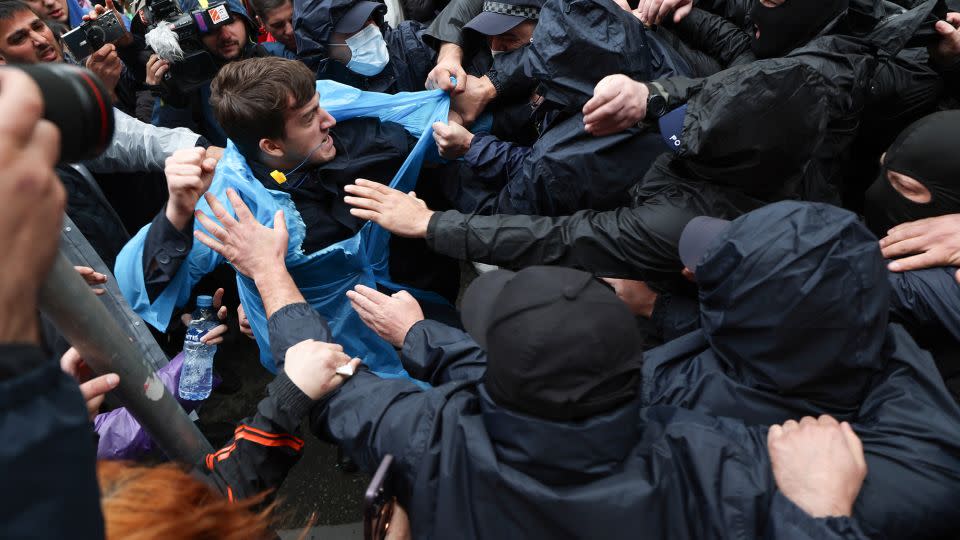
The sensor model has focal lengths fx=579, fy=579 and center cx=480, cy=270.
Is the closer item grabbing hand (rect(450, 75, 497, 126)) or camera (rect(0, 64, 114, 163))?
camera (rect(0, 64, 114, 163))

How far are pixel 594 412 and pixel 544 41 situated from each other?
156 centimetres

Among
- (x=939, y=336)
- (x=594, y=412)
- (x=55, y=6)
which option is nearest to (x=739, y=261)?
(x=594, y=412)

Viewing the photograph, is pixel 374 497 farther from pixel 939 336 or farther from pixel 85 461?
pixel 939 336

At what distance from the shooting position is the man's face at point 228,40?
3395 mm

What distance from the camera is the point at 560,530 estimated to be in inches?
50.6

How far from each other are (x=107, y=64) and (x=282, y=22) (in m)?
1.04

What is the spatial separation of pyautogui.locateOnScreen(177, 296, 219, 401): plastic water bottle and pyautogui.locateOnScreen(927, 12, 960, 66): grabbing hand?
3.47 metres

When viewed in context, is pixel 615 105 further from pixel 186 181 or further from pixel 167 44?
pixel 167 44

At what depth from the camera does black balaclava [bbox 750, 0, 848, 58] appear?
98.0 inches

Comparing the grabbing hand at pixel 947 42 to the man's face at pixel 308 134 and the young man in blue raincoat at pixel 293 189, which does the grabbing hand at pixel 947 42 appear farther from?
the man's face at pixel 308 134

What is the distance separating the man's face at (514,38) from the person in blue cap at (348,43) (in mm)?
647

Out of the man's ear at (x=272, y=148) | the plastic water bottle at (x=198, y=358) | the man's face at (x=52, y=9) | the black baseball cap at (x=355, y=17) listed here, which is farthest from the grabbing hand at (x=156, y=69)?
the plastic water bottle at (x=198, y=358)

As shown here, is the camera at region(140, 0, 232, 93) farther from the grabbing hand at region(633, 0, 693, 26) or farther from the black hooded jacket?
the black hooded jacket

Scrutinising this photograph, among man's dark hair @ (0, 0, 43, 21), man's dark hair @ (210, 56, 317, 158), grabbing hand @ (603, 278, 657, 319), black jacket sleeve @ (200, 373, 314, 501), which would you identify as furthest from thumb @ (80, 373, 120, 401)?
man's dark hair @ (0, 0, 43, 21)
